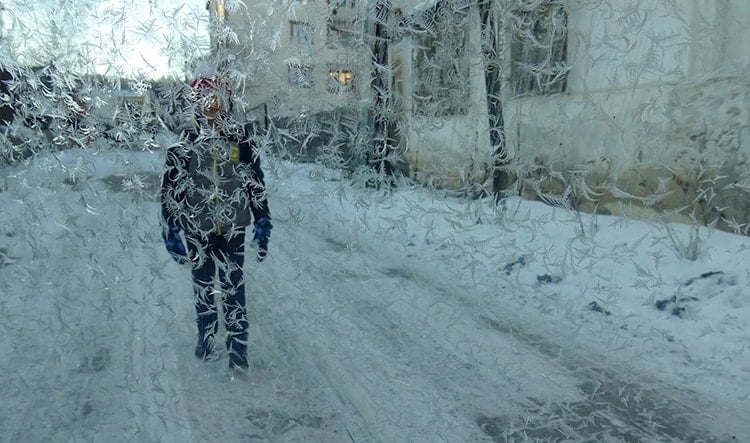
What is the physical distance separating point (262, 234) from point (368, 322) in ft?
3.37

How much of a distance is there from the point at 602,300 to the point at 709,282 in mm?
1027

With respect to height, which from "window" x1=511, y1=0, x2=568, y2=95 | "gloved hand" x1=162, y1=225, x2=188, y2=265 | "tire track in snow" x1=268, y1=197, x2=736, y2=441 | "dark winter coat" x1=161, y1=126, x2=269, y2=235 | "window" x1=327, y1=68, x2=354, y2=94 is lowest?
"tire track in snow" x1=268, y1=197, x2=736, y2=441

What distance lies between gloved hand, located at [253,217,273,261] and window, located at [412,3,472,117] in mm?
955

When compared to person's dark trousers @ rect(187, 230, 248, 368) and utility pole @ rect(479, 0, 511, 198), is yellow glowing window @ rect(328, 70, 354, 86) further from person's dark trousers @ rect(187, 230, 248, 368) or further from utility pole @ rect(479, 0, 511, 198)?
person's dark trousers @ rect(187, 230, 248, 368)

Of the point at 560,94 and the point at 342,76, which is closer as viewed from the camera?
the point at 342,76

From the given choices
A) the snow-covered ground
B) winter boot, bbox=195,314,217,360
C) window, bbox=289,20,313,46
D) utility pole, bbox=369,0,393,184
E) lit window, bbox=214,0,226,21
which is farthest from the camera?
utility pole, bbox=369,0,393,184

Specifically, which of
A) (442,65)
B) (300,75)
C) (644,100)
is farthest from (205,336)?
(644,100)

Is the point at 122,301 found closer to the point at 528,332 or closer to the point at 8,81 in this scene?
the point at 8,81

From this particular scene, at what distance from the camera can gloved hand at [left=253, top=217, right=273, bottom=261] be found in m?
2.47

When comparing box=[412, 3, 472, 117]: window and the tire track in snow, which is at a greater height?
box=[412, 3, 472, 117]: window

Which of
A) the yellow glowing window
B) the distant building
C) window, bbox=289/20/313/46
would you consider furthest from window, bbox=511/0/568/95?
window, bbox=289/20/313/46

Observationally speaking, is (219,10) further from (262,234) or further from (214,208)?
(262,234)

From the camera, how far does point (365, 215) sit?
9.32ft

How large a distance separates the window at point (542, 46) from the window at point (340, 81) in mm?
818
